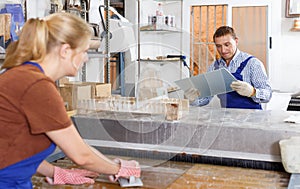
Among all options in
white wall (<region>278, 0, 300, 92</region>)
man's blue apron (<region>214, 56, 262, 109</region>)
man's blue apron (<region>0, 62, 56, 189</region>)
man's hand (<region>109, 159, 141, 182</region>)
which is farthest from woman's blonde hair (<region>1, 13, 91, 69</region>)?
white wall (<region>278, 0, 300, 92</region>)

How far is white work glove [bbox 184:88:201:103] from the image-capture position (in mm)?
2060

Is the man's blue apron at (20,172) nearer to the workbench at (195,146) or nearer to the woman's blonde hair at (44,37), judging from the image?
the woman's blonde hair at (44,37)

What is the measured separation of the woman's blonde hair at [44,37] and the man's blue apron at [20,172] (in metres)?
0.03

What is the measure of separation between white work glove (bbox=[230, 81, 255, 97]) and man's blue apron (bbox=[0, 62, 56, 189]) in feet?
5.01

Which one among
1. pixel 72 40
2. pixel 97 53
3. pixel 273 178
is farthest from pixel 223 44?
A: pixel 72 40

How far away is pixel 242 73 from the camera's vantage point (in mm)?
2691

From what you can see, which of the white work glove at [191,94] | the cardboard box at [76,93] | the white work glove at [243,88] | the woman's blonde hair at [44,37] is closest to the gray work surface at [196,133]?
the white work glove at [191,94]

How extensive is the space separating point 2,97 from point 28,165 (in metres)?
0.20

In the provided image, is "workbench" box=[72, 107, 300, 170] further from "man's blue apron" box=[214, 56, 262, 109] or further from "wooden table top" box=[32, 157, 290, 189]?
"man's blue apron" box=[214, 56, 262, 109]

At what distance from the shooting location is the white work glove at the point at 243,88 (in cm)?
245

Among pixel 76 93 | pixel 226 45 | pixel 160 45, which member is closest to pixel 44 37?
pixel 76 93

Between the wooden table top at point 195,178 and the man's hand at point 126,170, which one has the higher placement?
the man's hand at point 126,170

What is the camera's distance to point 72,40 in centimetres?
110

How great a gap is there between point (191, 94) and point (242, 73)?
729 millimetres
